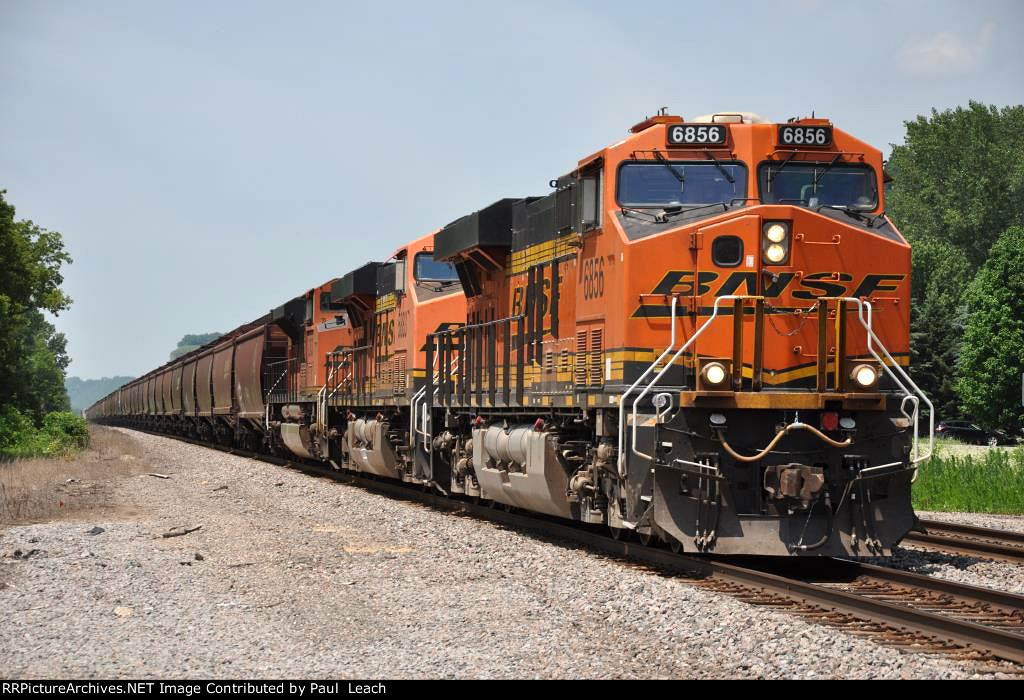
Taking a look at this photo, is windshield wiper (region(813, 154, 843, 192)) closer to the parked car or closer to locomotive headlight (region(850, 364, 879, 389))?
locomotive headlight (region(850, 364, 879, 389))

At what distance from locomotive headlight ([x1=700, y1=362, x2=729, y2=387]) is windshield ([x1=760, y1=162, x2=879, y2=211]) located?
181 cm

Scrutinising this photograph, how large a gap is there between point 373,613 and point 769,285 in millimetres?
4553

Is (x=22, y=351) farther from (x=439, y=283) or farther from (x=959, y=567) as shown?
(x=959, y=567)

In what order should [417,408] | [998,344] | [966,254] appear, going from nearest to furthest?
[417,408] < [998,344] < [966,254]

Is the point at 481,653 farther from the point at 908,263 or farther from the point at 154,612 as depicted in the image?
the point at 908,263

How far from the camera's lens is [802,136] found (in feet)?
35.3

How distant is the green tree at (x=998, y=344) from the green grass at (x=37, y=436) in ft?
126

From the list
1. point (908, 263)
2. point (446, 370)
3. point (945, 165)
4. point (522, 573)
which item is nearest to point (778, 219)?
point (908, 263)

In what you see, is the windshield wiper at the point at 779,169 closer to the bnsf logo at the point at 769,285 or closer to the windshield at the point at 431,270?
the bnsf logo at the point at 769,285

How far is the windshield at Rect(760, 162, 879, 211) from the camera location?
421 inches

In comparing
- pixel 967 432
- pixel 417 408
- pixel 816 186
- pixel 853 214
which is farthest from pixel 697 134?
pixel 967 432

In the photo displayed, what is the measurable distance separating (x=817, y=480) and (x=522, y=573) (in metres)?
2.75

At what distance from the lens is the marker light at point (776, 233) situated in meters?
10.3

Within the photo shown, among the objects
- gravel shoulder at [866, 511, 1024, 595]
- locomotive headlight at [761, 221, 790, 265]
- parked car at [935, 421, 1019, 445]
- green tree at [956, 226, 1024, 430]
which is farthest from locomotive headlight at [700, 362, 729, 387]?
parked car at [935, 421, 1019, 445]
